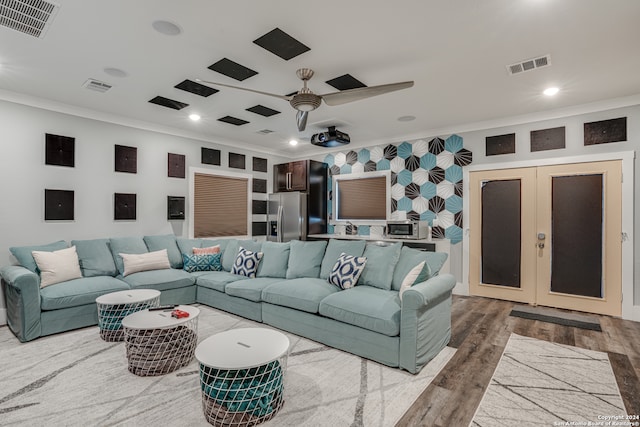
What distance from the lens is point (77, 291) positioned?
11.7ft

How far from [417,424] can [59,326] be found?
12.1ft

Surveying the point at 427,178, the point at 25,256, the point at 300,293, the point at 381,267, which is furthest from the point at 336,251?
the point at 25,256

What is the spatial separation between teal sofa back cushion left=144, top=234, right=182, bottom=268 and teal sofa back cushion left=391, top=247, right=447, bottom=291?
11.0 feet

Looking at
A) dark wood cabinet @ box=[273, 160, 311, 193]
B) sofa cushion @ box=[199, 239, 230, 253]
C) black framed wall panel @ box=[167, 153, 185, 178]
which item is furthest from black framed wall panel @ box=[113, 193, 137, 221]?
dark wood cabinet @ box=[273, 160, 311, 193]

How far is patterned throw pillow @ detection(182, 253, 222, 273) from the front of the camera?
15.8 ft

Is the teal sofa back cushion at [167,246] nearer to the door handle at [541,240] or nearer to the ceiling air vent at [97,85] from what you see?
the ceiling air vent at [97,85]

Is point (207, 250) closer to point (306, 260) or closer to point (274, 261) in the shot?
point (274, 261)

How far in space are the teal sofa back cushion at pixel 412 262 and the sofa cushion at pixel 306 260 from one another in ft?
3.42

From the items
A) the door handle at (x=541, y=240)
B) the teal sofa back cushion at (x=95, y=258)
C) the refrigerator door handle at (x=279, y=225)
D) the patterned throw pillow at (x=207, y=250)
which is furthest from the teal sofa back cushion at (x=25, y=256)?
the door handle at (x=541, y=240)

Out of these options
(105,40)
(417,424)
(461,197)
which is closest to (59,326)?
(105,40)

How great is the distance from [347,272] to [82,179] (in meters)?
3.93

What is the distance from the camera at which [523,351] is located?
3109 millimetres

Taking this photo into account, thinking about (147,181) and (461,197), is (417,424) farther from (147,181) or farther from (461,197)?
(147,181)

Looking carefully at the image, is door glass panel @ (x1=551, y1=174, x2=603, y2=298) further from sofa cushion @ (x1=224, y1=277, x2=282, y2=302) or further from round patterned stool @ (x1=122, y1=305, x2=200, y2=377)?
round patterned stool @ (x1=122, y1=305, x2=200, y2=377)
